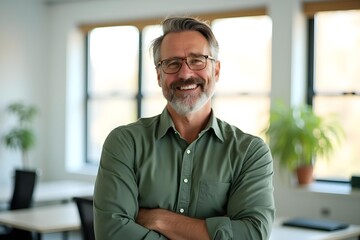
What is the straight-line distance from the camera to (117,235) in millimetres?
2203

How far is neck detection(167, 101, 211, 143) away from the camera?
2369 millimetres

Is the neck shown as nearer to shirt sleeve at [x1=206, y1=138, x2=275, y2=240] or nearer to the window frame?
shirt sleeve at [x1=206, y1=138, x2=275, y2=240]

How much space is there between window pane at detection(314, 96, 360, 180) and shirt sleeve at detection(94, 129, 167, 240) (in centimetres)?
446

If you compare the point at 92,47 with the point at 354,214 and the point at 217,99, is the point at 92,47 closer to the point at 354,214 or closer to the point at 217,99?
the point at 217,99

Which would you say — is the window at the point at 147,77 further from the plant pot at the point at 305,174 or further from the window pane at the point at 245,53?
the plant pot at the point at 305,174

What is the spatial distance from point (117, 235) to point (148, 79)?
6036 mm

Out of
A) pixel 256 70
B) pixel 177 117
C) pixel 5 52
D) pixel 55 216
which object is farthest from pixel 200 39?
pixel 5 52

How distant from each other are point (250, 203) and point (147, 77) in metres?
5.99

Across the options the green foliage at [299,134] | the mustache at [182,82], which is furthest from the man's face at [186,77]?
the green foliage at [299,134]

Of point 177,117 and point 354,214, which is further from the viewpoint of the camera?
point 354,214

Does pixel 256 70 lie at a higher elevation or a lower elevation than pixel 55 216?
higher

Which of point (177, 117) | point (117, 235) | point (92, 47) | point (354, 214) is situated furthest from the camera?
point (92, 47)

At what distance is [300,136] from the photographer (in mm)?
6070

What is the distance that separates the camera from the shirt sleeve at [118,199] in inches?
87.0
